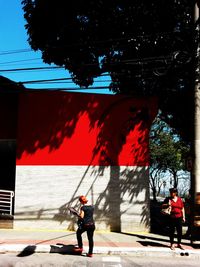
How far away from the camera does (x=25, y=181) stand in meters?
14.7

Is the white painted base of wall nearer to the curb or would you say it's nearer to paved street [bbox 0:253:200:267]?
the curb

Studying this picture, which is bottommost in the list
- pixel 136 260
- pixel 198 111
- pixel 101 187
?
pixel 136 260

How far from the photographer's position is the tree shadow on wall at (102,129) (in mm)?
14648

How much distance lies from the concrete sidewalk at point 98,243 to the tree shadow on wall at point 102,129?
1.37 meters

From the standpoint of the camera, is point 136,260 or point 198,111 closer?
point 136,260

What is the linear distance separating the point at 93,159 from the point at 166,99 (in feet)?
19.0

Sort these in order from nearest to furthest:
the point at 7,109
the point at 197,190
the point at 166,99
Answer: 1. the point at 197,190
2. the point at 7,109
3. the point at 166,99

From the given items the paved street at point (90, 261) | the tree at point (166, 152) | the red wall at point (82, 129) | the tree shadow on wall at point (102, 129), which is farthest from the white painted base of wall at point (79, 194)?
the tree at point (166, 152)

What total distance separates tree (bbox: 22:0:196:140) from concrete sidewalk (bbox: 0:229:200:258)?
6260 mm

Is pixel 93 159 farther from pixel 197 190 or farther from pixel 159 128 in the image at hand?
pixel 159 128

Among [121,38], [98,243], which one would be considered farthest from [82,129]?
[121,38]

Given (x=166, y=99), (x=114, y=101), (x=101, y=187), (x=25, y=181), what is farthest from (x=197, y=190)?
(x=166, y=99)

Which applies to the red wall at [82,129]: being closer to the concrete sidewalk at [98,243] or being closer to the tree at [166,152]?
the concrete sidewalk at [98,243]

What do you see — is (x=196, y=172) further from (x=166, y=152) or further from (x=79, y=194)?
→ (x=166, y=152)
